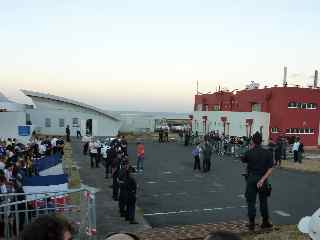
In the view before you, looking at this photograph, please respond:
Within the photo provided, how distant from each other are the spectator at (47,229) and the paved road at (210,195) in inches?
337

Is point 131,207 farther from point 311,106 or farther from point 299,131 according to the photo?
point 311,106

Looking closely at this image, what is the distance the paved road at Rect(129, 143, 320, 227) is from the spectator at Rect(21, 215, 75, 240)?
857 centimetres

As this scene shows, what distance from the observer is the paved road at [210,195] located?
11.4 meters

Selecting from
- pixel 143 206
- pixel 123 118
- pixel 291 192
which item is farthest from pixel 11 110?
pixel 123 118

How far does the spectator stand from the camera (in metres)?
2.12

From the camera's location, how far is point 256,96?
4306 cm

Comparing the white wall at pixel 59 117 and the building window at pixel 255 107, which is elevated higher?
the building window at pixel 255 107

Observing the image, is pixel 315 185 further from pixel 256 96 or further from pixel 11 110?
pixel 256 96

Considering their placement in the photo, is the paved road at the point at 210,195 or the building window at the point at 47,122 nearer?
the paved road at the point at 210,195

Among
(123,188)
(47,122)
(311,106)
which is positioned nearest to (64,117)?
(47,122)

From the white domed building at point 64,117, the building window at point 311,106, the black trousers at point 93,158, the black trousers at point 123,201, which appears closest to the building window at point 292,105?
the building window at point 311,106

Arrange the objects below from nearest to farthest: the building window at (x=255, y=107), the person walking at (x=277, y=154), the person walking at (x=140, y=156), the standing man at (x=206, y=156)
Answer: the person walking at (x=140, y=156) < the standing man at (x=206, y=156) < the person walking at (x=277, y=154) < the building window at (x=255, y=107)

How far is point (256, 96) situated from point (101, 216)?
34.4 m

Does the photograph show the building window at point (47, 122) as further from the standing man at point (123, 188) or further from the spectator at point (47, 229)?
the spectator at point (47, 229)
